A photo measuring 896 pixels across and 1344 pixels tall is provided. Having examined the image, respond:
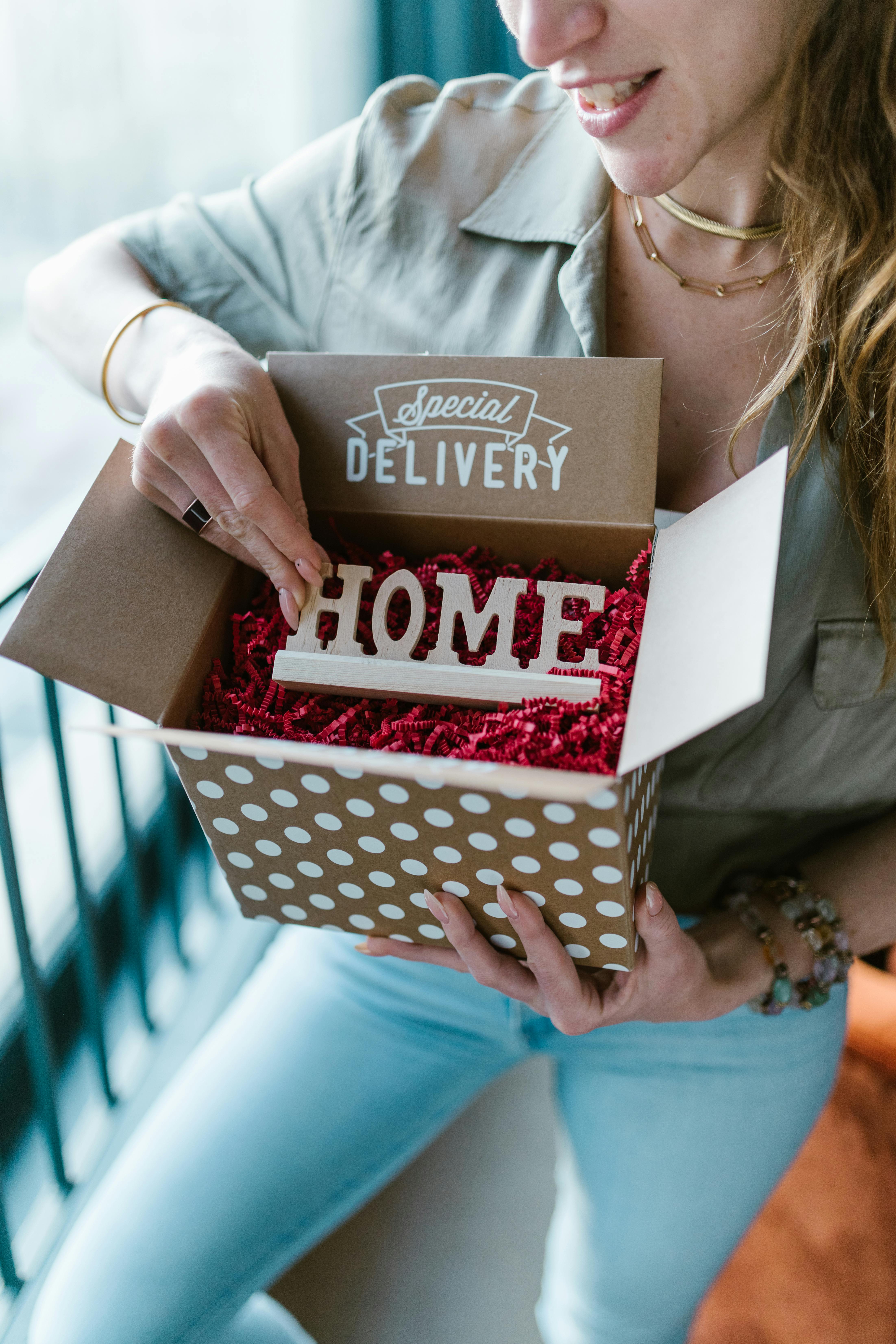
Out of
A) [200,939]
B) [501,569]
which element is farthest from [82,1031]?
[501,569]

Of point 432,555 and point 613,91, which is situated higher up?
point 613,91

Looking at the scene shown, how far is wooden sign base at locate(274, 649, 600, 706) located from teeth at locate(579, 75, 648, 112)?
377 millimetres

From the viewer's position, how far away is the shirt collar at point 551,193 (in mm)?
833

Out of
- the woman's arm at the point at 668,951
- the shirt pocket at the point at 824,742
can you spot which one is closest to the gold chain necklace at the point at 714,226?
the shirt pocket at the point at 824,742

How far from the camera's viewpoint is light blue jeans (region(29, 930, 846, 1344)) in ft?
2.82

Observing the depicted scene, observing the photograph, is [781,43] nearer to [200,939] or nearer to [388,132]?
[388,132]

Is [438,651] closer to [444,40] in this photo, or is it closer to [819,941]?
[819,941]

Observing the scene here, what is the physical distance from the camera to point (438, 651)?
0.63 m

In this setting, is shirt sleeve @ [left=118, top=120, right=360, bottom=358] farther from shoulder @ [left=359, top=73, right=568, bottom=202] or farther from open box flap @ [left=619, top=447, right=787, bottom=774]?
open box flap @ [left=619, top=447, right=787, bottom=774]

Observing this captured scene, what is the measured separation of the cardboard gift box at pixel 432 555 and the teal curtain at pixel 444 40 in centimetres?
126

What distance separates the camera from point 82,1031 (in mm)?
1281

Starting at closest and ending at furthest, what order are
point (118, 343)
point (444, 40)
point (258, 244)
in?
point (118, 343)
point (258, 244)
point (444, 40)

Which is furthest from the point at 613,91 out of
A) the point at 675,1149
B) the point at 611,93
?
the point at 675,1149

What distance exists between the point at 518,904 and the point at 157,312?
0.56m
